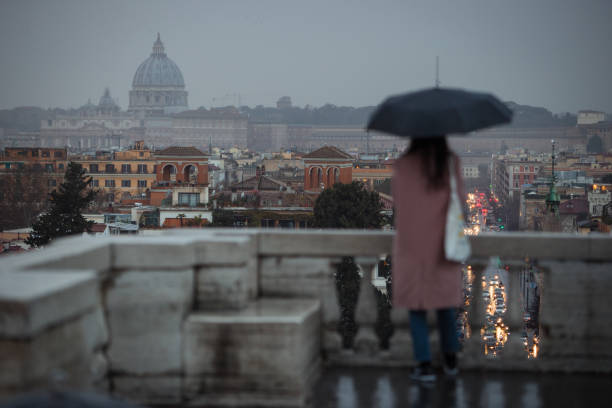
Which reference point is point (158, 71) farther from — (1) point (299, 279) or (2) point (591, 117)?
(1) point (299, 279)

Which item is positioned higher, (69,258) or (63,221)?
(69,258)

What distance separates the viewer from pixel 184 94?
176250 millimetres

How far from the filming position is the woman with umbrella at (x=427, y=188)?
11.6ft

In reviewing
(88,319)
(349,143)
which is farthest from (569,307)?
(349,143)

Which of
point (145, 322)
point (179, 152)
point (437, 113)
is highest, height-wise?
point (437, 113)

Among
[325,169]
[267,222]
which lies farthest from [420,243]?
[325,169]

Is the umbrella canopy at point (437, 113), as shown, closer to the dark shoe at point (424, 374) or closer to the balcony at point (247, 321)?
the balcony at point (247, 321)

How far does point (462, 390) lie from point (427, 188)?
82 centimetres

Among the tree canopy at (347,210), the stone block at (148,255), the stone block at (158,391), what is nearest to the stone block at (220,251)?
the stone block at (148,255)

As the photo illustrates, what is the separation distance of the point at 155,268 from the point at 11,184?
48028mm

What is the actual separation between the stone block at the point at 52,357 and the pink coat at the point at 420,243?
4.06 ft

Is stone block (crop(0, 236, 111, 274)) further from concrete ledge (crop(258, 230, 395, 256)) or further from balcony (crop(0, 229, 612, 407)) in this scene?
concrete ledge (crop(258, 230, 395, 256))

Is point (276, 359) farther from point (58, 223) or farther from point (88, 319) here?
point (58, 223)

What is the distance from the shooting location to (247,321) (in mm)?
3338
